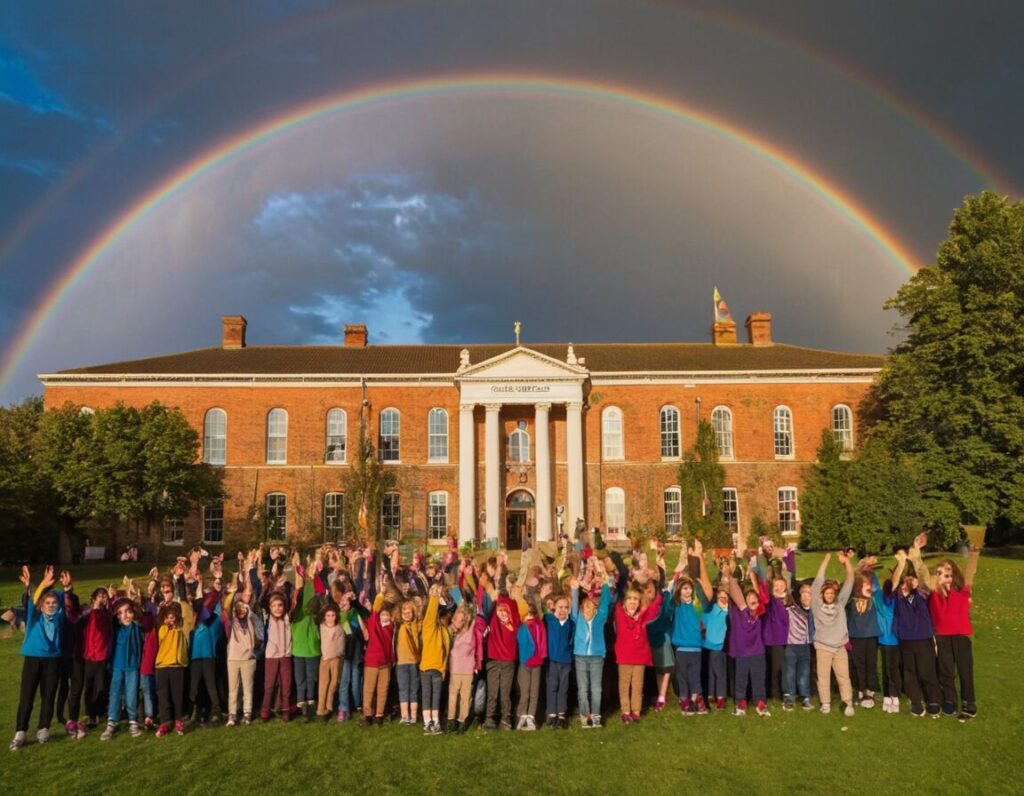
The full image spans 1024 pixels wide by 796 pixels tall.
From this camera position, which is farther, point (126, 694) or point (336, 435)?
point (336, 435)

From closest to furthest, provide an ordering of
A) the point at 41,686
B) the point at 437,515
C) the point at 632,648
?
1. the point at 41,686
2. the point at 632,648
3. the point at 437,515

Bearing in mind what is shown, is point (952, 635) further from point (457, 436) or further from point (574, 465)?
point (457, 436)

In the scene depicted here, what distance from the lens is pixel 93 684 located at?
9.17 metres

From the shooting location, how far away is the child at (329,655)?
9406mm

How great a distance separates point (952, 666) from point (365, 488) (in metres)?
30.3

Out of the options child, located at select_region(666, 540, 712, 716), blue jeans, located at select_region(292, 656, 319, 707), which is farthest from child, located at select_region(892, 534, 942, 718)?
blue jeans, located at select_region(292, 656, 319, 707)

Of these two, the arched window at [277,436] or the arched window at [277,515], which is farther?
the arched window at [277,436]

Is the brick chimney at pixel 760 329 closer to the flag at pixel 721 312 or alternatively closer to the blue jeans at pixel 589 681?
Result: the flag at pixel 721 312

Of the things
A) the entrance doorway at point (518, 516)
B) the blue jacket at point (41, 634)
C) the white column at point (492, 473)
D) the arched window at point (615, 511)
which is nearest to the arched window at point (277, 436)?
the white column at point (492, 473)

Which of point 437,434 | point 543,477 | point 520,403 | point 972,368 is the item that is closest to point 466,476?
point 437,434

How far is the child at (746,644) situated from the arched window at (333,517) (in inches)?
1190

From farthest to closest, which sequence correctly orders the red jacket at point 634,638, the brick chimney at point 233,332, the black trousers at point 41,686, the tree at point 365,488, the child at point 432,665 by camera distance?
the brick chimney at point 233,332 < the tree at point 365,488 < the red jacket at point 634,638 < the child at point 432,665 < the black trousers at point 41,686

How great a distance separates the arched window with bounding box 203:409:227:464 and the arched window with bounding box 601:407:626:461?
18784mm

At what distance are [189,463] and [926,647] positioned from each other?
3088 centimetres
